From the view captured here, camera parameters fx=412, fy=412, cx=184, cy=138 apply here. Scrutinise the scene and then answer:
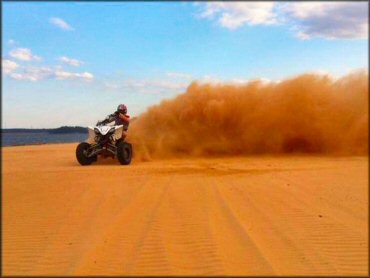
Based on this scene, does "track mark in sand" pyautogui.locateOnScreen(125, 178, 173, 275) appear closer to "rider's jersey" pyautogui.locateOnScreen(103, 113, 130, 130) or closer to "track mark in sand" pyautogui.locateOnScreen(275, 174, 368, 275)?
"track mark in sand" pyautogui.locateOnScreen(275, 174, 368, 275)

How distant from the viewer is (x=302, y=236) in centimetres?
527

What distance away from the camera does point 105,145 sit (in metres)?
12.3

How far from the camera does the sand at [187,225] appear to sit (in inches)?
171

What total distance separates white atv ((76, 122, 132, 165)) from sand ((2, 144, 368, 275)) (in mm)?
2832

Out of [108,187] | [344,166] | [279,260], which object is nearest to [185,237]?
[279,260]

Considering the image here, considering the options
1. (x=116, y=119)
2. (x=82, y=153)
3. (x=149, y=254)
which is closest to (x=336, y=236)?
(x=149, y=254)

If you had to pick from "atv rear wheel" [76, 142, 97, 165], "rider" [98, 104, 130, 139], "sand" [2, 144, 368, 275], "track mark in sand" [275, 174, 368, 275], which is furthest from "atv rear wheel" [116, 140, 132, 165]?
"track mark in sand" [275, 174, 368, 275]

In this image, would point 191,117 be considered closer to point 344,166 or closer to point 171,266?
point 344,166

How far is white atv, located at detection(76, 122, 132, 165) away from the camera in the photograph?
39.8 ft

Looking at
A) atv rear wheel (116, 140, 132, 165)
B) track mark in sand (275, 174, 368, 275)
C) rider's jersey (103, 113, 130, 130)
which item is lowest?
track mark in sand (275, 174, 368, 275)

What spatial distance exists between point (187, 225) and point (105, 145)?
7.09 meters

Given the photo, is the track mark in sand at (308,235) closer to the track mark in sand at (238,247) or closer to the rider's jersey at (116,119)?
the track mark in sand at (238,247)

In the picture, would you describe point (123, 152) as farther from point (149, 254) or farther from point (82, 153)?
point (149, 254)

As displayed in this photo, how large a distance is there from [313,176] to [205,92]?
27.5 ft
